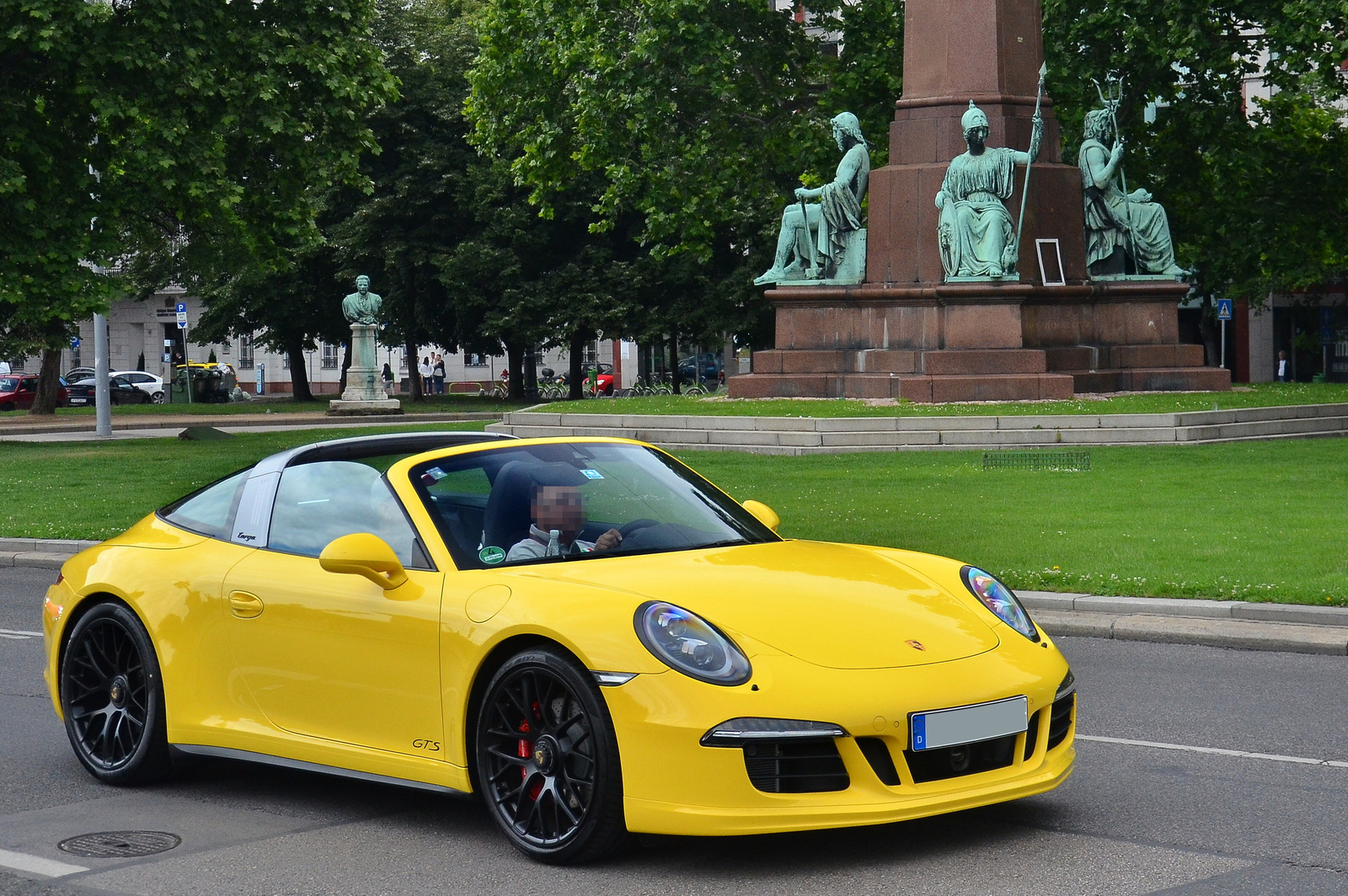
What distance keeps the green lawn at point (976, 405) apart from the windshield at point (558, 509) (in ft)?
61.4

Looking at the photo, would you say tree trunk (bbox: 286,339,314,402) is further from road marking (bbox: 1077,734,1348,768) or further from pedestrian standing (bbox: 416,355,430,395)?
road marking (bbox: 1077,734,1348,768)

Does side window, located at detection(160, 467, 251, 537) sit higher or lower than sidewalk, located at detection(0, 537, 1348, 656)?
higher

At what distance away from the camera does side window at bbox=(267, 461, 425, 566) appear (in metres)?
6.11

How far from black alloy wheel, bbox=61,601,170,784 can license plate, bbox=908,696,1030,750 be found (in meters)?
2.97

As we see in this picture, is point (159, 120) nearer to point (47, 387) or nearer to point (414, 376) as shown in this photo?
point (47, 387)

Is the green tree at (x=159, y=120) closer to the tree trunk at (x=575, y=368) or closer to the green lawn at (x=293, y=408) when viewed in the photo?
the green lawn at (x=293, y=408)

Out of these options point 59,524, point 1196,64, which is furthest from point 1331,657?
point 1196,64

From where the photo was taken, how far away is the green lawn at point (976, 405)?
25172 mm

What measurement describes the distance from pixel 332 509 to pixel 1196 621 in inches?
237

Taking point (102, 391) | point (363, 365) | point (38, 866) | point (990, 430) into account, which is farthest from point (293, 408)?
point (38, 866)

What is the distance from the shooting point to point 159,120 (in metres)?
28.3

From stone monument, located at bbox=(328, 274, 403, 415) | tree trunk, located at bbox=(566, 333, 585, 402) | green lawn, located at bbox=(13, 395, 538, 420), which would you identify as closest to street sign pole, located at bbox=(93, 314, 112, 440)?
green lawn, located at bbox=(13, 395, 538, 420)

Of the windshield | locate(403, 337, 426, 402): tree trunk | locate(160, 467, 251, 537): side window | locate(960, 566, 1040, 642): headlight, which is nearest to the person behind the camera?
locate(960, 566, 1040, 642): headlight

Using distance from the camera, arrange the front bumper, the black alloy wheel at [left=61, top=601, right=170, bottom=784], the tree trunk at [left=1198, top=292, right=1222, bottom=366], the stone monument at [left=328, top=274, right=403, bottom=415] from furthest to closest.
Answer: the tree trunk at [left=1198, top=292, right=1222, bottom=366]
the stone monument at [left=328, top=274, right=403, bottom=415]
the black alloy wheel at [left=61, top=601, right=170, bottom=784]
the front bumper
